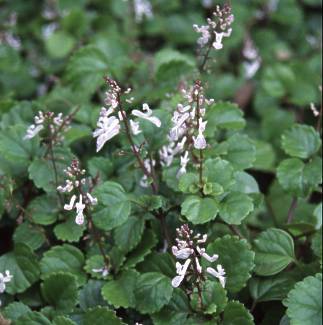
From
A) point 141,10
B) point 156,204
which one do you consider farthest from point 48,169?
point 141,10

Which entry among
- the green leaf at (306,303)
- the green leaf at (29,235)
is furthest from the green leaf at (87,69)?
the green leaf at (306,303)

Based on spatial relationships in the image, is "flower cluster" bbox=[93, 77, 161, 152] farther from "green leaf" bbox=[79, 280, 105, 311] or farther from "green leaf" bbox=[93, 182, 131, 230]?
"green leaf" bbox=[79, 280, 105, 311]

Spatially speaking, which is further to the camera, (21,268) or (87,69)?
(87,69)

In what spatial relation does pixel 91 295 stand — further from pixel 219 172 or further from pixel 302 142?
pixel 302 142

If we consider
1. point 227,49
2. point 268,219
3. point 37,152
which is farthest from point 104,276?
point 227,49

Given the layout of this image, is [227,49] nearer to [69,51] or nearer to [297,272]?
[69,51]

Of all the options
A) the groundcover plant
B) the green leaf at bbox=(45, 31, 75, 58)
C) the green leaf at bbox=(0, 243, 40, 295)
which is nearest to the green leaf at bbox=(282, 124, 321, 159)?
the groundcover plant

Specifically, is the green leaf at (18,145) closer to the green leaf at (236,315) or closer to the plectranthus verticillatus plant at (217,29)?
the plectranthus verticillatus plant at (217,29)
